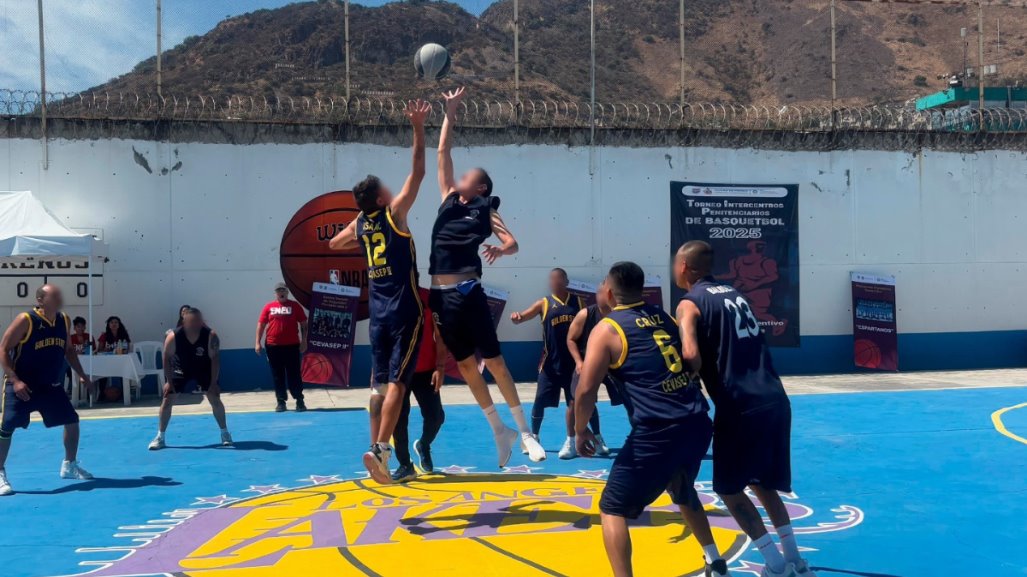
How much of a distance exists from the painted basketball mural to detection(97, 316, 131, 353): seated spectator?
8.78ft

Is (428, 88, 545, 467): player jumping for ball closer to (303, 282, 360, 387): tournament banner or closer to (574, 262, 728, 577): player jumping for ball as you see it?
(574, 262, 728, 577): player jumping for ball

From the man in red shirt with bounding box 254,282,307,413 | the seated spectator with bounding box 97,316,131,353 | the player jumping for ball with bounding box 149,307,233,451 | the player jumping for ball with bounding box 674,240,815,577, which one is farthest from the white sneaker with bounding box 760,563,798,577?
the seated spectator with bounding box 97,316,131,353

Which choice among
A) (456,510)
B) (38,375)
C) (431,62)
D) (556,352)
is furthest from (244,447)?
(431,62)

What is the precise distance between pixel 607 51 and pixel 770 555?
4713cm

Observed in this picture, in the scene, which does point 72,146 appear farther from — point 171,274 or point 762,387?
point 762,387

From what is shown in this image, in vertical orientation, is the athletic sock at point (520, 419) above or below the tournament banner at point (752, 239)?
below

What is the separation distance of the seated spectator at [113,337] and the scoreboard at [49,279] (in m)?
0.74

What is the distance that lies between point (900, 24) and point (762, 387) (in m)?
64.3

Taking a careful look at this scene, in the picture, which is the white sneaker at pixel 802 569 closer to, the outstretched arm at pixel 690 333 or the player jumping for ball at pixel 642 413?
the player jumping for ball at pixel 642 413

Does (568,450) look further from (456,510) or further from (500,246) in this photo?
(500,246)

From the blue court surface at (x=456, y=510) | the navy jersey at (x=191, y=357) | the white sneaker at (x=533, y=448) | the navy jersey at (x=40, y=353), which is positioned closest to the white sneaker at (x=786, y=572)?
the blue court surface at (x=456, y=510)

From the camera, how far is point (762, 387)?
507 cm

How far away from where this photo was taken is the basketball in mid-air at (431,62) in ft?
52.5

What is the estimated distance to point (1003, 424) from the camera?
11117 millimetres
